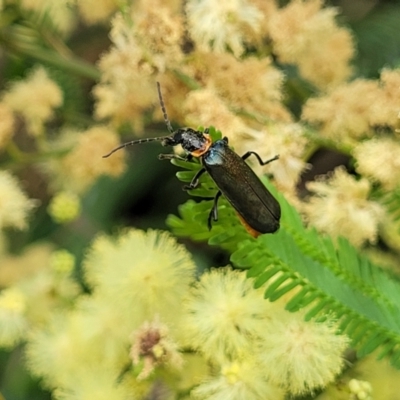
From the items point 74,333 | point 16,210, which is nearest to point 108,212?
point 16,210

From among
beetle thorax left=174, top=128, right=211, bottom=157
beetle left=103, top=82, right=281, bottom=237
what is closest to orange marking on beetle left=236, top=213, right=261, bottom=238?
beetle left=103, top=82, right=281, bottom=237

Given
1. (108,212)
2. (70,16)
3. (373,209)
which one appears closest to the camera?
(373,209)

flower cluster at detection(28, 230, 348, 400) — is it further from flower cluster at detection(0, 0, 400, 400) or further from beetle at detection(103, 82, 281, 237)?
beetle at detection(103, 82, 281, 237)

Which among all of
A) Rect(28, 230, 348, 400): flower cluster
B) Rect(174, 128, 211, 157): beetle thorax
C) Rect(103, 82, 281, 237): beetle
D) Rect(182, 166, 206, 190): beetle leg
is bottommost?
Rect(28, 230, 348, 400): flower cluster

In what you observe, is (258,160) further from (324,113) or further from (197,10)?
(197,10)

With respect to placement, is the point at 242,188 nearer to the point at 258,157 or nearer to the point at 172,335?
the point at 258,157
